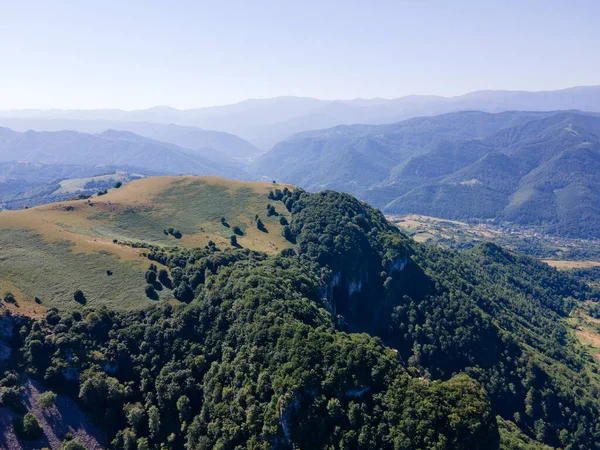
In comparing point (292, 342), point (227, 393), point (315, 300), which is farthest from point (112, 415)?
A: point (315, 300)

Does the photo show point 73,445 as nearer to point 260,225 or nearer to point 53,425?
point 53,425

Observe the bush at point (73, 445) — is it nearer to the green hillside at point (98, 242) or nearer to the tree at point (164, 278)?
the green hillside at point (98, 242)

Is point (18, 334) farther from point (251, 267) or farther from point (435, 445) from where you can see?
point (435, 445)

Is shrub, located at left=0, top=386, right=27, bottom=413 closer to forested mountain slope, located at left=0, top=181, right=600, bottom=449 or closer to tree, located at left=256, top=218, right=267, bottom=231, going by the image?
forested mountain slope, located at left=0, top=181, right=600, bottom=449

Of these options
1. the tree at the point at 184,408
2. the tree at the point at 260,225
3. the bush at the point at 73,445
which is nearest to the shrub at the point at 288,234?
the tree at the point at 260,225

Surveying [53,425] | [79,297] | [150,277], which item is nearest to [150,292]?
[150,277]
